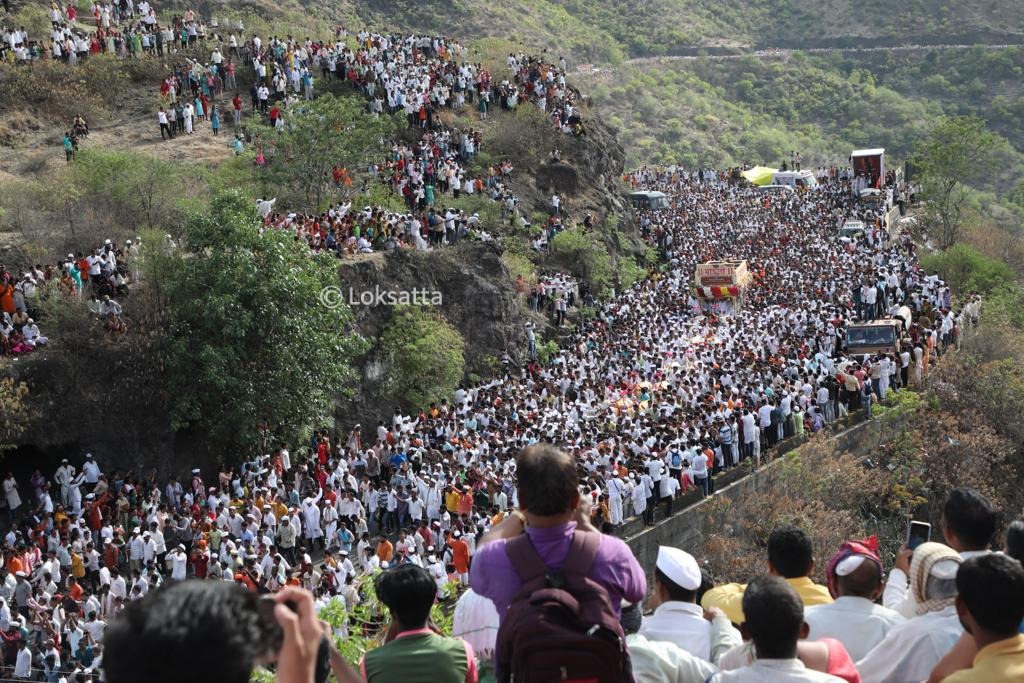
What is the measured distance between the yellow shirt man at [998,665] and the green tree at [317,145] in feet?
90.3

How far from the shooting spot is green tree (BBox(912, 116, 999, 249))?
43.3 meters

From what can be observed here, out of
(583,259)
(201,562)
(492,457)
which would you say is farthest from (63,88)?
(201,562)

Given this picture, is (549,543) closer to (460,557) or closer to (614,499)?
(460,557)

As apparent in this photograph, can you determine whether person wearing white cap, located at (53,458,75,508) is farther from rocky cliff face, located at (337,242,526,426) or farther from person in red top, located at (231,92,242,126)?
person in red top, located at (231,92,242,126)

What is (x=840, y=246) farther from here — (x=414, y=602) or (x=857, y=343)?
(x=414, y=602)

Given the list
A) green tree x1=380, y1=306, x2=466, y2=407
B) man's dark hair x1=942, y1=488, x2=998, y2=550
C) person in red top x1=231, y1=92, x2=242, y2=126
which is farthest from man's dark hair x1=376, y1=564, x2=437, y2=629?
person in red top x1=231, y1=92, x2=242, y2=126

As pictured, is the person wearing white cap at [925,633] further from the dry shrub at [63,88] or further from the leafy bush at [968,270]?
the dry shrub at [63,88]

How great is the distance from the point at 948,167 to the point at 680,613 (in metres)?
41.8

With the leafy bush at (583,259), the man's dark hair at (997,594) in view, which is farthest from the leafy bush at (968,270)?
the man's dark hair at (997,594)

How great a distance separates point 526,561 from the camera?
4.74 metres

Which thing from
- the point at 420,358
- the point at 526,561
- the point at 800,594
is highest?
the point at 526,561

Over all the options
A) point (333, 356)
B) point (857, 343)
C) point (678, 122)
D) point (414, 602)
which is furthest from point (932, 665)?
point (678, 122)

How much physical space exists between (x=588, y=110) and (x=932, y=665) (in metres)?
40.0

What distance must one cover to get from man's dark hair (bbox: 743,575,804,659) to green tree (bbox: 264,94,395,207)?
2724cm
